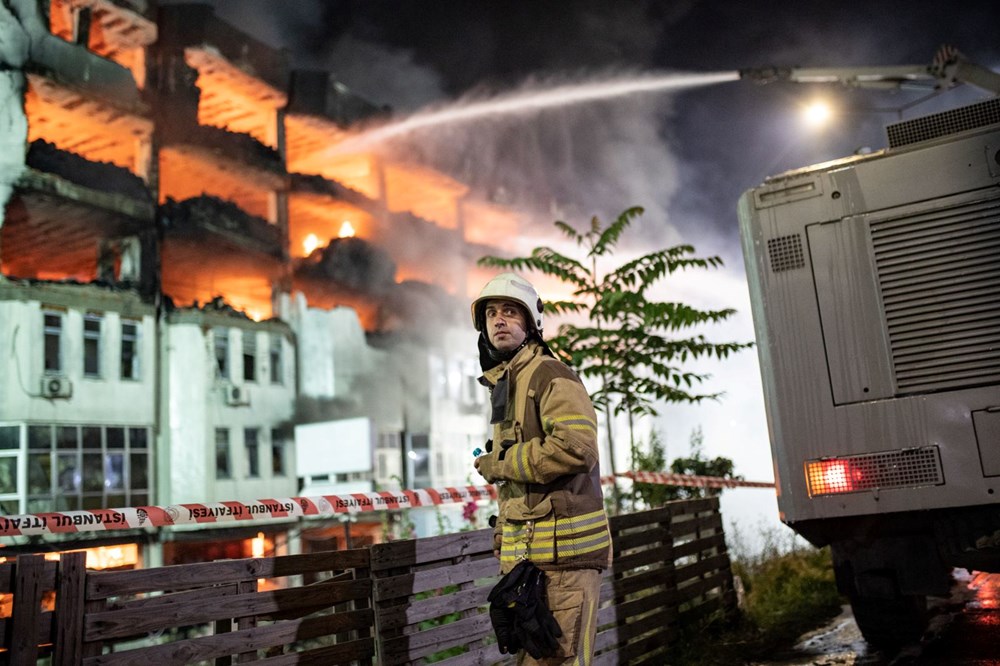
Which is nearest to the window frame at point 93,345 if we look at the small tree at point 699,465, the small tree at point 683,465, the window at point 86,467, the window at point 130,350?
the window at point 130,350

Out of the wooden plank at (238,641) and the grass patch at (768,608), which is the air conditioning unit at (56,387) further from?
the wooden plank at (238,641)

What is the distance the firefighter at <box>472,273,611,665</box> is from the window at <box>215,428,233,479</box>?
2643 centimetres

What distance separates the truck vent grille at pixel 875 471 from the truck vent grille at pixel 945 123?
2.20m

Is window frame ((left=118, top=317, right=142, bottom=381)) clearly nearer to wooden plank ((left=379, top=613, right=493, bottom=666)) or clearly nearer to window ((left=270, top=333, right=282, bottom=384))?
window ((left=270, top=333, right=282, bottom=384))

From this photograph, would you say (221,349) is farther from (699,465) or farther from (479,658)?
(479,658)

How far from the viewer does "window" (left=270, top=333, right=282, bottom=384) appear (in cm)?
3102

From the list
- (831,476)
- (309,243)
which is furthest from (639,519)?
(309,243)

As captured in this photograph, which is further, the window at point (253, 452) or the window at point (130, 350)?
the window at point (253, 452)

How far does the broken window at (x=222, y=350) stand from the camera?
28.0 metres

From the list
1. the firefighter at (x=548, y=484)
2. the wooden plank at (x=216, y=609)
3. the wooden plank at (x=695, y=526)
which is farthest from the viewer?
the wooden plank at (x=695, y=526)

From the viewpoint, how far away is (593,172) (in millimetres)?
40156

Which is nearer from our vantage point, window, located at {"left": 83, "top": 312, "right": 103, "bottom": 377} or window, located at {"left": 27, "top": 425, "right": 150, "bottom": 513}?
window, located at {"left": 27, "top": 425, "right": 150, "bottom": 513}

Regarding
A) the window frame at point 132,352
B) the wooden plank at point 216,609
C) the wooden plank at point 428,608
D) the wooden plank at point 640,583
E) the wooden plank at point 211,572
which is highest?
the window frame at point 132,352

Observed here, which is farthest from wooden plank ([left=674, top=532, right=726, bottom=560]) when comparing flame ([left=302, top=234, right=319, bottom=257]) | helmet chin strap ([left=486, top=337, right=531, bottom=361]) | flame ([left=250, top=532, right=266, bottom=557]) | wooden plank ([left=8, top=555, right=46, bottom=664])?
flame ([left=302, top=234, right=319, bottom=257])
